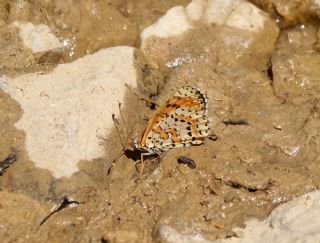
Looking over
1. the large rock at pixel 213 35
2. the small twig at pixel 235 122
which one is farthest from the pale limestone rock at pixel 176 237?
the large rock at pixel 213 35

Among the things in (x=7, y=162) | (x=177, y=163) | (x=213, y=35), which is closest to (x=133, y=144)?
(x=177, y=163)

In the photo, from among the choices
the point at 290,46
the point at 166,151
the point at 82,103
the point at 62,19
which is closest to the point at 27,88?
the point at 82,103

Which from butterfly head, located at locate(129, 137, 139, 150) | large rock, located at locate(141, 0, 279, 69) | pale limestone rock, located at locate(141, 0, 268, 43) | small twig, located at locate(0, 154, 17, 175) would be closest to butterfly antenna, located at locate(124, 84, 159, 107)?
butterfly head, located at locate(129, 137, 139, 150)

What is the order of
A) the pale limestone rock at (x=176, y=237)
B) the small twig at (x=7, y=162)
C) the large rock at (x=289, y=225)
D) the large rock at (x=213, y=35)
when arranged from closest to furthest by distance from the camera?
the large rock at (x=289, y=225), the pale limestone rock at (x=176, y=237), the small twig at (x=7, y=162), the large rock at (x=213, y=35)

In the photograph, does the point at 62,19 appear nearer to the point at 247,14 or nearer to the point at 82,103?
the point at 82,103

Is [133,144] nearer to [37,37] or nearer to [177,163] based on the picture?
[177,163]

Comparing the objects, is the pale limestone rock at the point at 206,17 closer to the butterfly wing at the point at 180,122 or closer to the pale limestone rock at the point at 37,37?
the pale limestone rock at the point at 37,37
